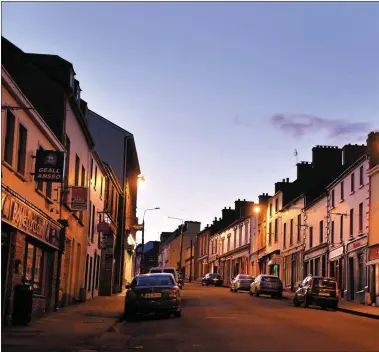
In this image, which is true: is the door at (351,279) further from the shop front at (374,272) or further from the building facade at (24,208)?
the building facade at (24,208)

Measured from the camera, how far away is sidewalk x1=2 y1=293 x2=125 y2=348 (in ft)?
46.8

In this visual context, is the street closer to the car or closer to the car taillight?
the car

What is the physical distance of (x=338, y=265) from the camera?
139 ft

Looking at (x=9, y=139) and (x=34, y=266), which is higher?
(x=9, y=139)

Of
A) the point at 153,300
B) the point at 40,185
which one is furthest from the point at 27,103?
the point at 153,300

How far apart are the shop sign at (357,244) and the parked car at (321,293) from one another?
236 inches

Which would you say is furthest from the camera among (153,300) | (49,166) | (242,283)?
(242,283)

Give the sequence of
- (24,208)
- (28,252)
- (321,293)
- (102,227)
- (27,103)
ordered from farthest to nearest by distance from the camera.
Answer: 1. (102,227)
2. (321,293)
3. (28,252)
4. (24,208)
5. (27,103)

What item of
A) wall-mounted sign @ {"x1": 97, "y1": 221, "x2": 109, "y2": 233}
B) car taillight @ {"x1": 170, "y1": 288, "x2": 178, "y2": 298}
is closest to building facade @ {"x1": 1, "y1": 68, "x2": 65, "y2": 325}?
car taillight @ {"x1": 170, "y1": 288, "x2": 178, "y2": 298}

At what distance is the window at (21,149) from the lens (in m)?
18.1

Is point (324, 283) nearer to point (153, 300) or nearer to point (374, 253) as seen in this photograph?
point (374, 253)

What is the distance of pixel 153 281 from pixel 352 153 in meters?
27.9

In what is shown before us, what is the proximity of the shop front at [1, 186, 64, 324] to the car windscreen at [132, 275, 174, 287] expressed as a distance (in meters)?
3.22

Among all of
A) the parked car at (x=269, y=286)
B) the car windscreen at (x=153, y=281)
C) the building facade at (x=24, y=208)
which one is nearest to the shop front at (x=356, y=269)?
the parked car at (x=269, y=286)
